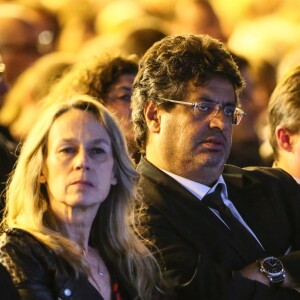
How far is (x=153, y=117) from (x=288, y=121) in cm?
83

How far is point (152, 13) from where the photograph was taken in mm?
11172

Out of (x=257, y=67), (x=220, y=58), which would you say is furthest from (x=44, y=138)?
(x=257, y=67)

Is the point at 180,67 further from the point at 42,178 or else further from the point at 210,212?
the point at 42,178

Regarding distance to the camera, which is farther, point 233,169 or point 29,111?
point 29,111

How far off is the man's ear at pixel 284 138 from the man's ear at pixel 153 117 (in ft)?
2.72

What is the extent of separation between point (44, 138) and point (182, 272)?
812 mm

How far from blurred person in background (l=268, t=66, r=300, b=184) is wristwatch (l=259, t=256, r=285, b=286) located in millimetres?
818

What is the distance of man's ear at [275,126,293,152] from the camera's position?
6637mm

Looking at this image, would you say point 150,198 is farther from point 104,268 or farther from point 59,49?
point 59,49

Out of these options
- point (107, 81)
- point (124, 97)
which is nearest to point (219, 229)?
point (124, 97)

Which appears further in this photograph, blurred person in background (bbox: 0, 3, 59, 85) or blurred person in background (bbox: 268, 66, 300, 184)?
blurred person in background (bbox: 0, 3, 59, 85)

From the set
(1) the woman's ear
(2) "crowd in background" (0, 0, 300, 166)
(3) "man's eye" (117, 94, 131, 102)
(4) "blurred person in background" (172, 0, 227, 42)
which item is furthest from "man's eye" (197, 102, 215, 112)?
(4) "blurred person in background" (172, 0, 227, 42)

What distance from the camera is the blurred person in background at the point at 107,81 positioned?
23.2ft

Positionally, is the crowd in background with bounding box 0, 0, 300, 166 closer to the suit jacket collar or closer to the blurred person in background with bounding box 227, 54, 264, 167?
the blurred person in background with bounding box 227, 54, 264, 167
